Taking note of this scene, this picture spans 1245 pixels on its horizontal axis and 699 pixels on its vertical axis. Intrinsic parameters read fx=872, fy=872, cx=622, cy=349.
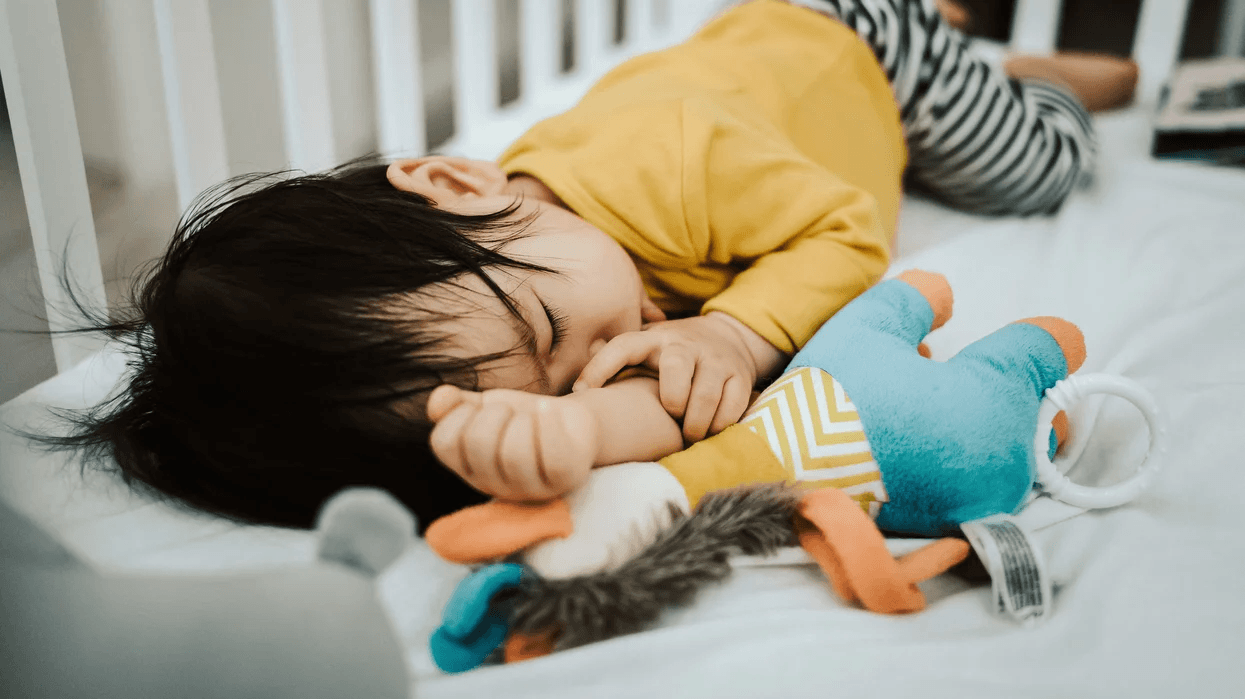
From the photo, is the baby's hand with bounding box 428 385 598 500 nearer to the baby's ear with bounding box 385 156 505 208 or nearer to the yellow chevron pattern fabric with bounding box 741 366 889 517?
the yellow chevron pattern fabric with bounding box 741 366 889 517

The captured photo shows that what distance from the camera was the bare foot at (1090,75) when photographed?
1.34 meters

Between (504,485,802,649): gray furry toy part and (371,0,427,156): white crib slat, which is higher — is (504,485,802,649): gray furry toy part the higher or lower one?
the lower one

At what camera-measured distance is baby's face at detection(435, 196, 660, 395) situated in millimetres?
514

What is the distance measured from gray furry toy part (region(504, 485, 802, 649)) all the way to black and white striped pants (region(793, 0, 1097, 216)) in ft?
2.42

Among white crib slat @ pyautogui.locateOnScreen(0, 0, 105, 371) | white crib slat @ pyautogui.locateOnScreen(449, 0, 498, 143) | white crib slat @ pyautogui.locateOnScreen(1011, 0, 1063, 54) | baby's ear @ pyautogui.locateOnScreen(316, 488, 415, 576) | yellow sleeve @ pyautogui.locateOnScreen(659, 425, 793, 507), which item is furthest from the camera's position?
white crib slat @ pyautogui.locateOnScreen(1011, 0, 1063, 54)

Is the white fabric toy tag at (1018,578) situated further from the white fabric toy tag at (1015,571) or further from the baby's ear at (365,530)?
the baby's ear at (365,530)

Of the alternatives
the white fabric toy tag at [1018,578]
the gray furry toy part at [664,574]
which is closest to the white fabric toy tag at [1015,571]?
the white fabric toy tag at [1018,578]

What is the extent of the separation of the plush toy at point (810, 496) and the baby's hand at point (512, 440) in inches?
1.2

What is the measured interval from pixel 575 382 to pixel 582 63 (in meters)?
1.08

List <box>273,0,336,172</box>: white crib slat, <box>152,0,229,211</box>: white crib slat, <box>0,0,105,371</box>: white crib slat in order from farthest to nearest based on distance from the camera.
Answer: <box>273,0,336,172</box>: white crib slat → <box>152,0,229,211</box>: white crib slat → <box>0,0,105,371</box>: white crib slat

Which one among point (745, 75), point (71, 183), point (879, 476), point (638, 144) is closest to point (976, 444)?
point (879, 476)

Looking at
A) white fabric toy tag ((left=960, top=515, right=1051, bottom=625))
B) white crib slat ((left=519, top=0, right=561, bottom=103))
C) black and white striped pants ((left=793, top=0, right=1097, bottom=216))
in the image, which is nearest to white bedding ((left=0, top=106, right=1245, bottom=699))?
white fabric toy tag ((left=960, top=515, right=1051, bottom=625))

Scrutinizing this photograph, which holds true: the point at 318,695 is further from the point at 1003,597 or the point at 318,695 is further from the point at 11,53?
the point at 11,53

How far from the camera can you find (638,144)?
2.45 ft
